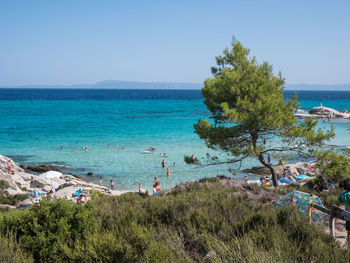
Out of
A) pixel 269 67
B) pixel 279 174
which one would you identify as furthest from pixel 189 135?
pixel 269 67

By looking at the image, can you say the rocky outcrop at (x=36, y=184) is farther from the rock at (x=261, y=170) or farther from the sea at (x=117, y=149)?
the rock at (x=261, y=170)

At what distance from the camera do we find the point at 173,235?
5.67 meters

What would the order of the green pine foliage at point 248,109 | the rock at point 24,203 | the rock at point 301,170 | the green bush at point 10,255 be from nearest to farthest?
the green bush at point 10,255 < the green pine foliage at point 248,109 < the rock at point 24,203 < the rock at point 301,170

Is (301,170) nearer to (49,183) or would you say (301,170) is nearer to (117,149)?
(49,183)

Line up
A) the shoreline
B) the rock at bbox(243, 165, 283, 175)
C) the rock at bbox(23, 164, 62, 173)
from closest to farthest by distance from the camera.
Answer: the shoreline, the rock at bbox(243, 165, 283, 175), the rock at bbox(23, 164, 62, 173)

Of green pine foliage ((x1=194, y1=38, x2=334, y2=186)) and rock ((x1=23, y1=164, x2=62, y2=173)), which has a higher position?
green pine foliage ((x1=194, y1=38, x2=334, y2=186))

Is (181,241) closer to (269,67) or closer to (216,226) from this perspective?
(216,226)

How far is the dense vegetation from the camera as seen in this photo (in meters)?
4.55

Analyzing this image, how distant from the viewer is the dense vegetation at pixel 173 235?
179 inches

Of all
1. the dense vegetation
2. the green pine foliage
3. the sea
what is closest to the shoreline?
the sea

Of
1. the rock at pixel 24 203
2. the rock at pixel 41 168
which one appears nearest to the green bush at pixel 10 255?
the rock at pixel 24 203

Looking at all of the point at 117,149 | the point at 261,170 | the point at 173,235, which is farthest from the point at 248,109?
the point at 117,149

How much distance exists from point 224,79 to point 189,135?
105ft

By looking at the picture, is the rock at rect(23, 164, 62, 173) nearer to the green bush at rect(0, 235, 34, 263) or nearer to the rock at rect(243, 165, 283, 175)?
the rock at rect(243, 165, 283, 175)
